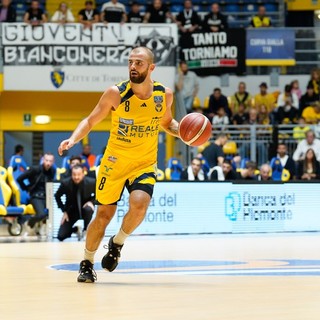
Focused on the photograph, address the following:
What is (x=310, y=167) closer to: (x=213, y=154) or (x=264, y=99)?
(x=213, y=154)

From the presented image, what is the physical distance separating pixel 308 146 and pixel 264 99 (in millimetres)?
3274

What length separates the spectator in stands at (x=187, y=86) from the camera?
27483 mm

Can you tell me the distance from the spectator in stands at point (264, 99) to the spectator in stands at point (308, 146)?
2812 millimetres

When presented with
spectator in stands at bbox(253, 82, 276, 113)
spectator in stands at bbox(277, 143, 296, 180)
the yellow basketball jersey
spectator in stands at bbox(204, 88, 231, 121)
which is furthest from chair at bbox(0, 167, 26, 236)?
the yellow basketball jersey

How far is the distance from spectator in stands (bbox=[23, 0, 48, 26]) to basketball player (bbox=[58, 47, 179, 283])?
1689cm

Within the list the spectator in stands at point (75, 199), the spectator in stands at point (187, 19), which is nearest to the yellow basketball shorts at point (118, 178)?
the spectator in stands at point (75, 199)

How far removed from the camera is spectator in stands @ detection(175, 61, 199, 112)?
27483 mm

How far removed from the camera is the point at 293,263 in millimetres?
12914

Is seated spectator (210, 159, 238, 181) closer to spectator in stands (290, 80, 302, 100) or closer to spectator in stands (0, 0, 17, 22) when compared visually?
spectator in stands (290, 80, 302, 100)

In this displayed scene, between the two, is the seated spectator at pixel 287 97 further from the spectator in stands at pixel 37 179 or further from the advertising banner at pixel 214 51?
the spectator in stands at pixel 37 179

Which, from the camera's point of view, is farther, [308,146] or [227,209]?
[308,146]

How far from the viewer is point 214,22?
28016 millimetres

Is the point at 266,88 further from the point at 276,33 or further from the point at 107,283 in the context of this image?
the point at 107,283

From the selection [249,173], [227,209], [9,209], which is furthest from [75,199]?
[249,173]
